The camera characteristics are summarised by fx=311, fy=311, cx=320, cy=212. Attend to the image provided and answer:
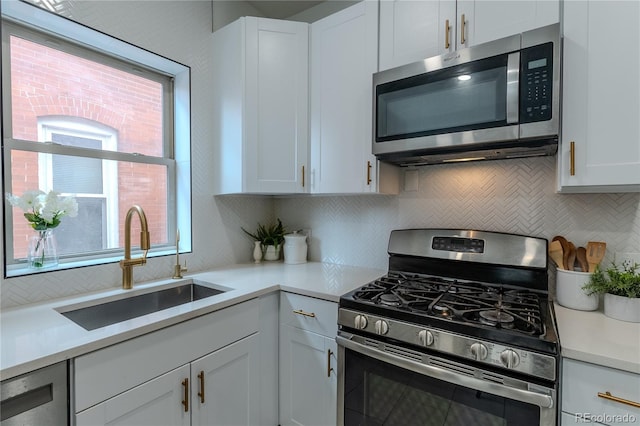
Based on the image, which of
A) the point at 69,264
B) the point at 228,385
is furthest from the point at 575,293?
the point at 69,264

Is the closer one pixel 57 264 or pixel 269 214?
pixel 57 264

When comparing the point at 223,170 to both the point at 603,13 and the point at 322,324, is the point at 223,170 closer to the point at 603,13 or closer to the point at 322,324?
the point at 322,324

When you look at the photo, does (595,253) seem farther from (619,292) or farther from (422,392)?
(422,392)

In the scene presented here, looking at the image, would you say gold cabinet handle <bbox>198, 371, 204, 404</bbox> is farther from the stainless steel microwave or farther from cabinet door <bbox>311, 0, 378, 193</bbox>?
the stainless steel microwave

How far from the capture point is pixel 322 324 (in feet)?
4.96

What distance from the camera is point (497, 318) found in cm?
110

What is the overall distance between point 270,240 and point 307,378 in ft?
3.43

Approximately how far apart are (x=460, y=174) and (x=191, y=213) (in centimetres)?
164

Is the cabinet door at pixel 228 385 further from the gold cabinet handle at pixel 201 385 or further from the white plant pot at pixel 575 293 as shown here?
the white plant pot at pixel 575 293

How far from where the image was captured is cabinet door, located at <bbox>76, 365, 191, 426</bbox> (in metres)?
1.01

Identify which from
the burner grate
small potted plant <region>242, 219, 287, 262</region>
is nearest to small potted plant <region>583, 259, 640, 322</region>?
the burner grate

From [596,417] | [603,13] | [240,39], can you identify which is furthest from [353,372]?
[240,39]

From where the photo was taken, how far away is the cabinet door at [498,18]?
1254 millimetres

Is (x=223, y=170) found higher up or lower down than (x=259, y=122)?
lower down
